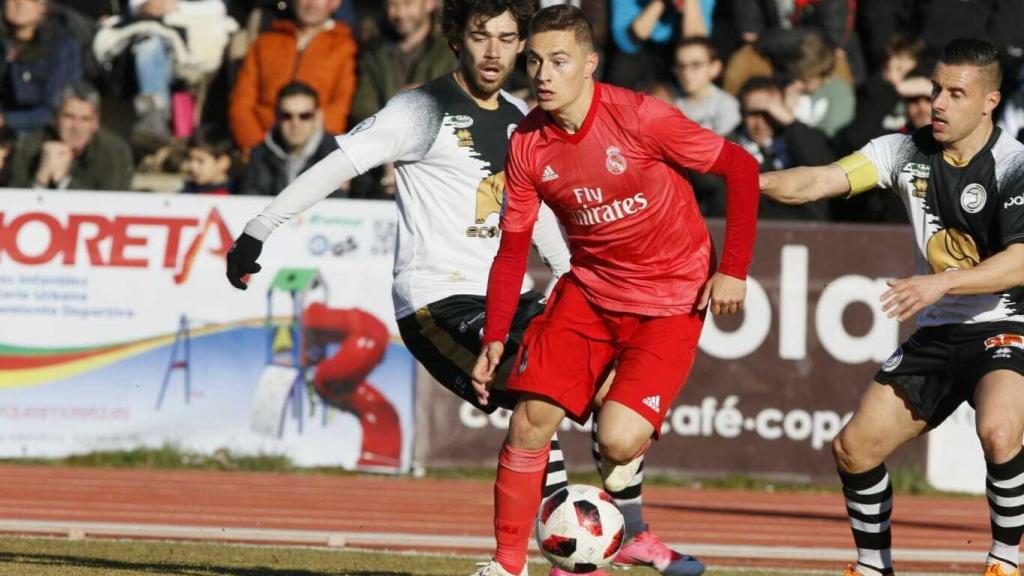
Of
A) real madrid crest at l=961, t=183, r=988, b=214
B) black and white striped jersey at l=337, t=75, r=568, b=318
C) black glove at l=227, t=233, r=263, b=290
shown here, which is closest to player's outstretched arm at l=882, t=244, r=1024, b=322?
real madrid crest at l=961, t=183, r=988, b=214

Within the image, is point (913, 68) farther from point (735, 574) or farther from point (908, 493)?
point (735, 574)

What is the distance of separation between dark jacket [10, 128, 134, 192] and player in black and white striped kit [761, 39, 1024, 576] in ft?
25.8

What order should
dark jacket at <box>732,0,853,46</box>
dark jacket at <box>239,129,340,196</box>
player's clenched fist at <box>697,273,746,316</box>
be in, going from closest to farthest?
player's clenched fist at <box>697,273,746,316</box> < dark jacket at <box>239,129,340,196</box> < dark jacket at <box>732,0,853,46</box>

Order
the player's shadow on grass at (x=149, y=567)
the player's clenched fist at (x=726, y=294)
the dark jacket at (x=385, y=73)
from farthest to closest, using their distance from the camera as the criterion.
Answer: the dark jacket at (x=385, y=73) < the player's shadow on grass at (x=149, y=567) < the player's clenched fist at (x=726, y=294)

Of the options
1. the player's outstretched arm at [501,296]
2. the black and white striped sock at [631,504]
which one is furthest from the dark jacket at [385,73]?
the player's outstretched arm at [501,296]

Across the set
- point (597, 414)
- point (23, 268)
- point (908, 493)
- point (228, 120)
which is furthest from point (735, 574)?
point (228, 120)

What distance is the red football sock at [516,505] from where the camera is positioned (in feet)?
23.2

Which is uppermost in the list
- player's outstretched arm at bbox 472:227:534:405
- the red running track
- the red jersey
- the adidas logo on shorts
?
the red jersey

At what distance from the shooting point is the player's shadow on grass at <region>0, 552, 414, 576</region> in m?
7.81

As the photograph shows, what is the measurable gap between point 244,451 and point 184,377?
28.2 inches

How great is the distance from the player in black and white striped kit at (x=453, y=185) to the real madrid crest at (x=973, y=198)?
1917mm

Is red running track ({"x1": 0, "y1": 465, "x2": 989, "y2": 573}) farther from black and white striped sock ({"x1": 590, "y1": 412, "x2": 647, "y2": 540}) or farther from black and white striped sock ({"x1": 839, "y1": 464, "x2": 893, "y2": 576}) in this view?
black and white striped sock ({"x1": 839, "y1": 464, "x2": 893, "y2": 576})

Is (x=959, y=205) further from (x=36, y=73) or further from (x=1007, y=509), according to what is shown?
(x=36, y=73)

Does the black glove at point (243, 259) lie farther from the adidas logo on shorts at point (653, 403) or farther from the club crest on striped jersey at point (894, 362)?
the club crest on striped jersey at point (894, 362)
